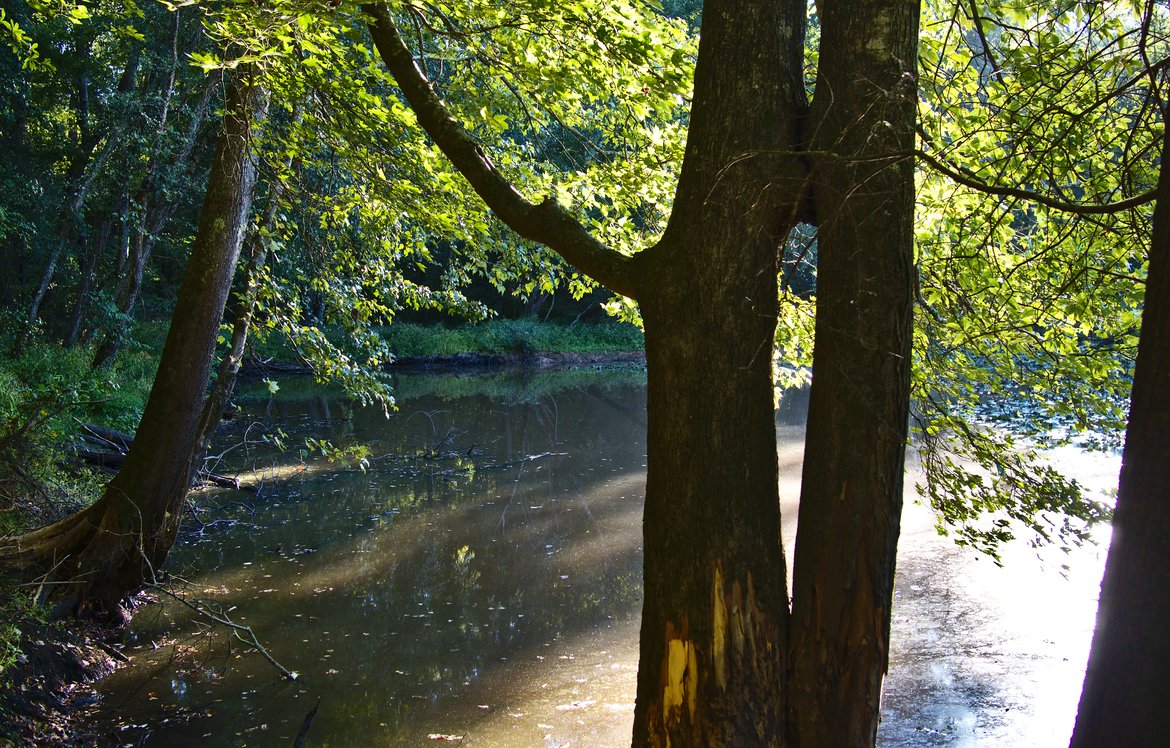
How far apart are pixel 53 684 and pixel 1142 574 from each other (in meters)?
6.28

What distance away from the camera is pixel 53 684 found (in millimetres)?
5660

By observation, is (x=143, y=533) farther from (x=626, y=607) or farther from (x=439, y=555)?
(x=626, y=607)

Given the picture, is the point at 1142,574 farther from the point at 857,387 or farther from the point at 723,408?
the point at 723,408

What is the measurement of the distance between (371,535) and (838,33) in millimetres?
8160

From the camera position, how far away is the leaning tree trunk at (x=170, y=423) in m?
6.41

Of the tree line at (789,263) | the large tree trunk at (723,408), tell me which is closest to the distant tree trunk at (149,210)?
the tree line at (789,263)

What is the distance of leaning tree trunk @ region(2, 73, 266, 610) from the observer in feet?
21.0

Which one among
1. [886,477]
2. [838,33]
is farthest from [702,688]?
[838,33]

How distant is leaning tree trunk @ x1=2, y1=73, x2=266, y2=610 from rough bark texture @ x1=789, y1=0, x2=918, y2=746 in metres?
4.97

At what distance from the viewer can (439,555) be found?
358 inches

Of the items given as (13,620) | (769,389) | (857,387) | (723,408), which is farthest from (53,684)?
(857,387)

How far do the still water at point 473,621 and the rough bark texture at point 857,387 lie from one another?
1.75 m

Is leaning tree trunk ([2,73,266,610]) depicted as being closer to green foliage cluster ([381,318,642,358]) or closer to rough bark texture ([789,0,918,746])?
rough bark texture ([789,0,918,746])

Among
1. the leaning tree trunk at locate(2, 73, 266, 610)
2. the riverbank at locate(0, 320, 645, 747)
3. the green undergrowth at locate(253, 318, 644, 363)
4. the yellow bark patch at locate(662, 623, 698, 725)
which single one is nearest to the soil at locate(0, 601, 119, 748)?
the riverbank at locate(0, 320, 645, 747)
